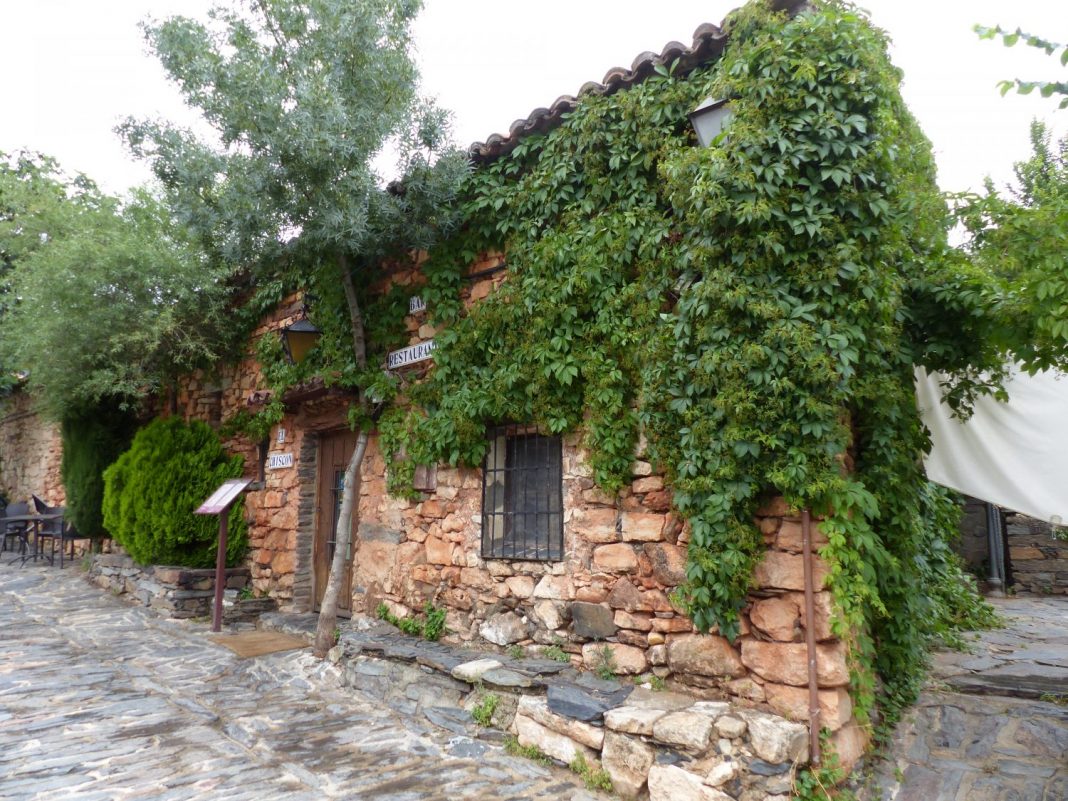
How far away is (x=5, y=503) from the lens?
Answer: 14.8 meters

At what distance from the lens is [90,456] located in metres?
9.77

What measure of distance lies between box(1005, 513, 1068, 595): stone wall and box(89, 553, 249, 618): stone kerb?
31.4 feet

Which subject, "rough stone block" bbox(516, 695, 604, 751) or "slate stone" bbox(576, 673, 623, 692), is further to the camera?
"slate stone" bbox(576, 673, 623, 692)

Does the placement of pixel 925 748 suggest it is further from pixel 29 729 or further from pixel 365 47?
pixel 365 47

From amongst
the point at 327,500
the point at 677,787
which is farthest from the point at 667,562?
the point at 327,500

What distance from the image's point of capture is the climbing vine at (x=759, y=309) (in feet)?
12.0

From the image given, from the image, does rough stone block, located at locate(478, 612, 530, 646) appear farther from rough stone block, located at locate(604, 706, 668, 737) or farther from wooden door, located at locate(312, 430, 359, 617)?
wooden door, located at locate(312, 430, 359, 617)

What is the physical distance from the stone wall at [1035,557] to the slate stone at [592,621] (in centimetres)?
768

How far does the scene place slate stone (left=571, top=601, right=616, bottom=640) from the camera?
4395 millimetres

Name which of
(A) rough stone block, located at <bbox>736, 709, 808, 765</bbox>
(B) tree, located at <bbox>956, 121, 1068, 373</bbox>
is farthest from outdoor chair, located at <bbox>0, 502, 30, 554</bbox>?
(B) tree, located at <bbox>956, 121, 1068, 373</bbox>

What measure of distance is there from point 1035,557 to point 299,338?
31.0ft

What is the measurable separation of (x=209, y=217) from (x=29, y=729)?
3.76 meters

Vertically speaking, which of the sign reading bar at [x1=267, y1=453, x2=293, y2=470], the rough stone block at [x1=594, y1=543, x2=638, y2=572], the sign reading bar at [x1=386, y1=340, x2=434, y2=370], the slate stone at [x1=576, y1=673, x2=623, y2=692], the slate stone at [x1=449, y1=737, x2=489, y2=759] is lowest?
the slate stone at [x1=449, y1=737, x2=489, y2=759]

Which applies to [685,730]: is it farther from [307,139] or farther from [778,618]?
[307,139]
